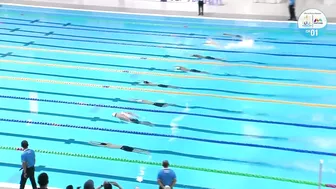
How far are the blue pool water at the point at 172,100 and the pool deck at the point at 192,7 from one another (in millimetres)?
670

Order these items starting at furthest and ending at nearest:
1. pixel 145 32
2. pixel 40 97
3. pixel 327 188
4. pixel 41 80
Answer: pixel 145 32
pixel 41 80
pixel 40 97
pixel 327 188

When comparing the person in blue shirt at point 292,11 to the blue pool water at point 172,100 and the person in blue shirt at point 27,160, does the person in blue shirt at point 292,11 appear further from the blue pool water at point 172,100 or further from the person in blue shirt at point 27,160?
the person in blue shirt at point 27,160

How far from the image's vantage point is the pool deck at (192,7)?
14.8 metres

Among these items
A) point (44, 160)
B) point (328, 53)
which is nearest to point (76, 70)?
point (44, 160)

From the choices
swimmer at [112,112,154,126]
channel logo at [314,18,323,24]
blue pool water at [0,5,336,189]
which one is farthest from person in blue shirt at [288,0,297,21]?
swimmer at [112,112,154,126]

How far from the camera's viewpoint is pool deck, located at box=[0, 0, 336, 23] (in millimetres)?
14812

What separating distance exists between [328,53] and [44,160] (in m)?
7.69

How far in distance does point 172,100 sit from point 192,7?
7.36m

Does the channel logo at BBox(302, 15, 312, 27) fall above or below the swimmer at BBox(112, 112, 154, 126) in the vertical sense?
above

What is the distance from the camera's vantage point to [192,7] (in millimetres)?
16062

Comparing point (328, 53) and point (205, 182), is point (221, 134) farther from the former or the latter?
point (328, 53)

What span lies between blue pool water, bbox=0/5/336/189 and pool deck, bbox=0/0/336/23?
670mm

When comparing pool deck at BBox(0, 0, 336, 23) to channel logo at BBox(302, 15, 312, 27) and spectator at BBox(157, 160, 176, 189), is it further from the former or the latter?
spectator at BBox(157, 160, 176, 189)

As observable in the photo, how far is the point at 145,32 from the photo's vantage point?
13.8 metres
